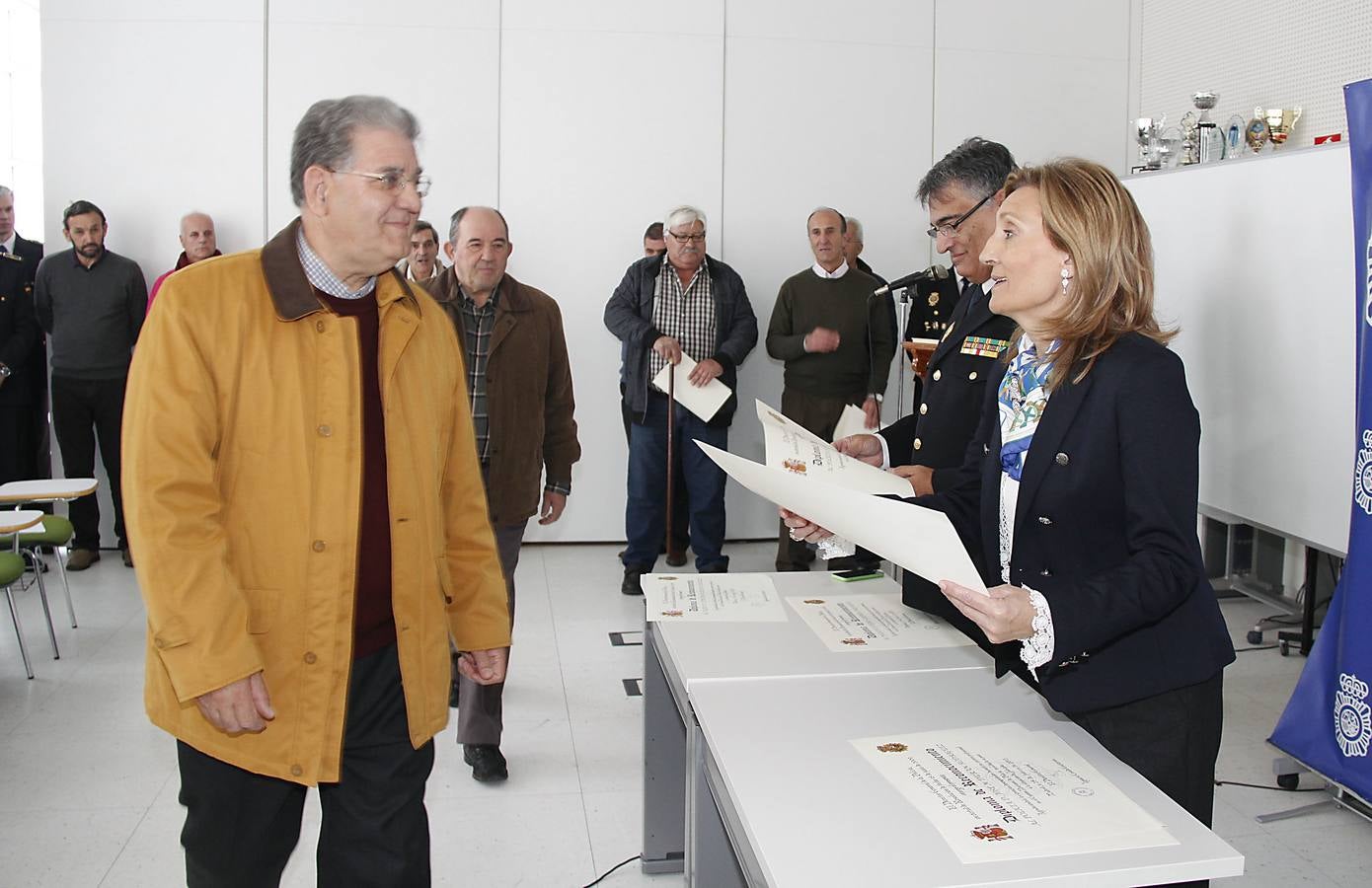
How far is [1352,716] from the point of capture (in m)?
3.11

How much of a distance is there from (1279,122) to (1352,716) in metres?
3.23

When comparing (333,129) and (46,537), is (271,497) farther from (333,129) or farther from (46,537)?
(46,537)

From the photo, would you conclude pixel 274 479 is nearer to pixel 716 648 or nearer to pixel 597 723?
pixel 716 648

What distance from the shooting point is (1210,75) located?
639cm

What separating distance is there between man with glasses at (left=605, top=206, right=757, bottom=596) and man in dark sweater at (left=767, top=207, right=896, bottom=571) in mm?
357

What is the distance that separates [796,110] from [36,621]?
4.76 m

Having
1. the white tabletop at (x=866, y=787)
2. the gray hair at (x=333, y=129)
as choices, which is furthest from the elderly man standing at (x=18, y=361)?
the white tabletop at (x=866, y=787)

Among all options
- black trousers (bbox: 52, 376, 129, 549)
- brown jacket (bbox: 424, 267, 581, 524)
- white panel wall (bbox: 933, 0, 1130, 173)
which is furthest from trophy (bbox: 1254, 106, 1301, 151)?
black trousers (bbox: 52, 376, 129, 549)

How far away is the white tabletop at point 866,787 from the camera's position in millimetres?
1381

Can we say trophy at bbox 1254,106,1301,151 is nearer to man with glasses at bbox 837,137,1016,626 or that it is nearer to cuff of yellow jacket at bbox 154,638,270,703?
man with glasses at bbox 837,137,1016,626

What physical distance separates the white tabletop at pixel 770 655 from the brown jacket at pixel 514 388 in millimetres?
1144

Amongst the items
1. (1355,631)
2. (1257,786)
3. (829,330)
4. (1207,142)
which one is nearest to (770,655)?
(1355,631)

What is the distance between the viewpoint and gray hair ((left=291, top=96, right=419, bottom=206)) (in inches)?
70.7

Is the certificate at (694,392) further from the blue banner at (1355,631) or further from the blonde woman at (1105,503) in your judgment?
the blonde woman at (1105,503)
